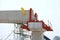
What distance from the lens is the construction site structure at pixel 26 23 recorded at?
12.9 meters

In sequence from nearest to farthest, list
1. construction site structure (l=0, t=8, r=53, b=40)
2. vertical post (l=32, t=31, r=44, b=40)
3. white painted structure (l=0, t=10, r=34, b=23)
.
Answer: construction site structure (l=0, t=8, r=53, b=40), vertical post (l=32, t=31, r=44, b=40), white painted structure (l=0, t=10, r=34, b=23)

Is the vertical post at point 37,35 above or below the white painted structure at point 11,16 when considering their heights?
below

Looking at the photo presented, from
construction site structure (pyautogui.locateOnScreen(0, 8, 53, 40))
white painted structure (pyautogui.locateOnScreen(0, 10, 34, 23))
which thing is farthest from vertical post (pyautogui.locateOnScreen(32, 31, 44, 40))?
white painted structure (pyautogui.locateOnScreen(0, 10, 34, 23))

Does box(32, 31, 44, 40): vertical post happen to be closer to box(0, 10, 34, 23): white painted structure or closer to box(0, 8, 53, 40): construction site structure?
box(0, 8, 53, 40): construction site structure

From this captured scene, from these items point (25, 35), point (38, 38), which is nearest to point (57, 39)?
point (25, 35)

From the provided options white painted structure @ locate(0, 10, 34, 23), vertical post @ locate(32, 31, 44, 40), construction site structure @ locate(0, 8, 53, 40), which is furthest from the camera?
white painted structure @ locate(0, 10, 34, 23)

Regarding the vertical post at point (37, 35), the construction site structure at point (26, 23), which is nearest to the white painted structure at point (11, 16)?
the construction site structure at point (26, 23)

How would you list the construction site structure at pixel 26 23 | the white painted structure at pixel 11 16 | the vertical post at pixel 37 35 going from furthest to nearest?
1. the white painted structure at pixel 11 16
2. the vertical post at pixel 37 35
3. the construction site structure at pixel 26 23

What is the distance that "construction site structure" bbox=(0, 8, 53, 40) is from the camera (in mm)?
12898

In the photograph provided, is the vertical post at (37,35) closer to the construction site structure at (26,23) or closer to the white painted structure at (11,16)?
the construction site structure at (26,23)

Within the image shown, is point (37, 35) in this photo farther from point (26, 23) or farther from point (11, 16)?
point (11, 16)

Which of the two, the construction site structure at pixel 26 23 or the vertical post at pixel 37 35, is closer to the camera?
the construction site structure at pixel 26 23

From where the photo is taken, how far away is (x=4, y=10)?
813 inches

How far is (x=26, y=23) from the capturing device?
13484 mm
